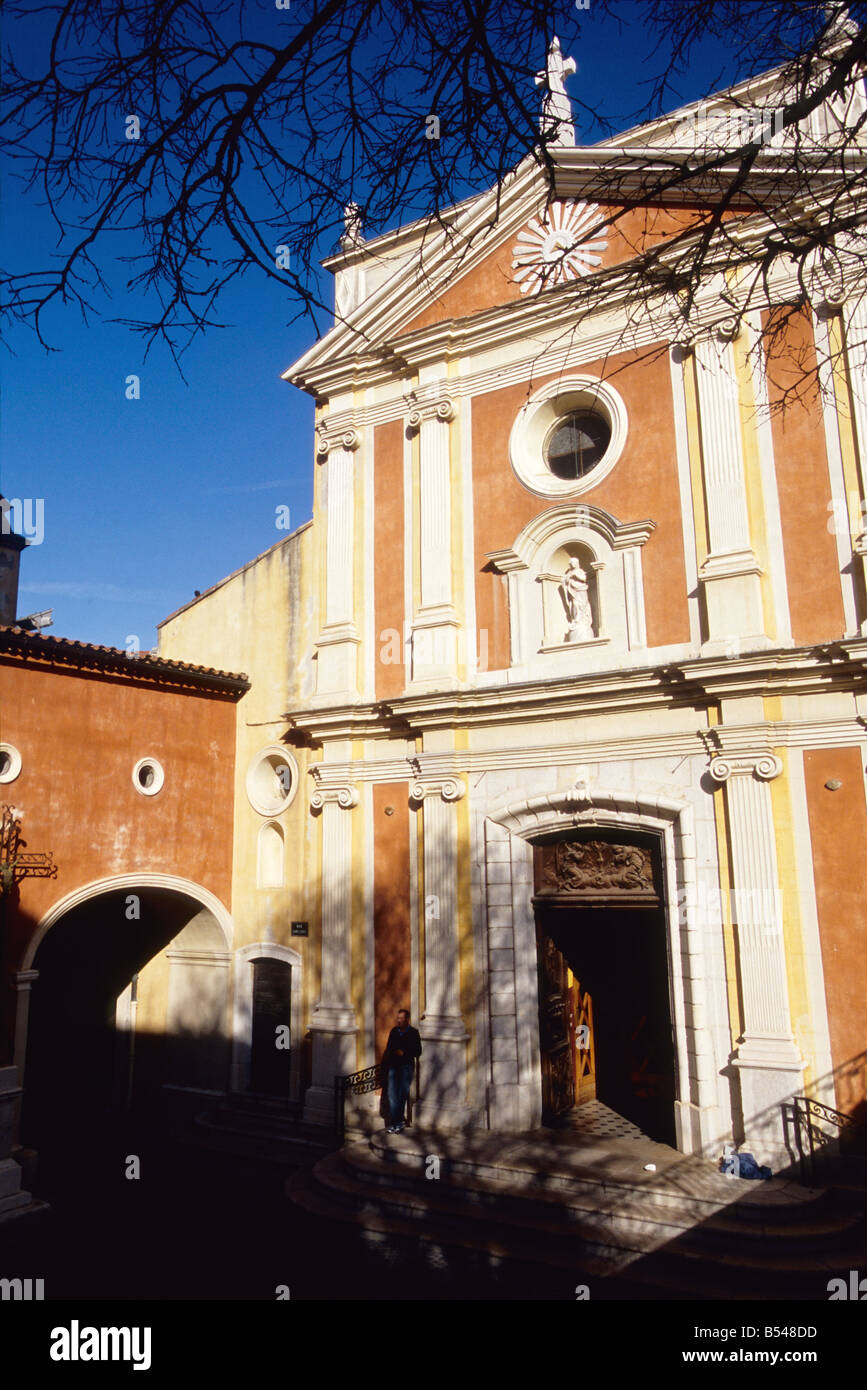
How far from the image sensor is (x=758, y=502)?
35.1 ft

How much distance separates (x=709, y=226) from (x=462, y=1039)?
9.46m

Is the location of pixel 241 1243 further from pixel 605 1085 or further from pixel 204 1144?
pixel 605 1085

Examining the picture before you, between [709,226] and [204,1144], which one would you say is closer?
[709,226]

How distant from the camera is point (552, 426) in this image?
12.9m

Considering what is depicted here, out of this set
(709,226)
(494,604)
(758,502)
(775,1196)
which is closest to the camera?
(709,226)

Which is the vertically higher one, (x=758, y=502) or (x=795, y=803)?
(x=758, y=502)

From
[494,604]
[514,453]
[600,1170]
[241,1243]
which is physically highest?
[514,453]

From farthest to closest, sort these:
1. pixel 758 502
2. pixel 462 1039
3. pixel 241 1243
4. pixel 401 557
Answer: pixel 401 557 → pixel 462 1039 → pixel 758 502 → pixel 241 1243

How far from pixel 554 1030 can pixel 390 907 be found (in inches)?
101

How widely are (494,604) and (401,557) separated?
1.75 m

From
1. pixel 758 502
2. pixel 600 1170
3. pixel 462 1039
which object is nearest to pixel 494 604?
pixel 758 502

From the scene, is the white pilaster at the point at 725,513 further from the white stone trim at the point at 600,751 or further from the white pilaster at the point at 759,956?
the white pilaster at the point at 759,956

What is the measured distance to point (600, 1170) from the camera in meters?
9.71

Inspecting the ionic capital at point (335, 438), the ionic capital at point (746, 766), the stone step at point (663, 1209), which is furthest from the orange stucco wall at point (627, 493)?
the stone step at point (663, 1209)
